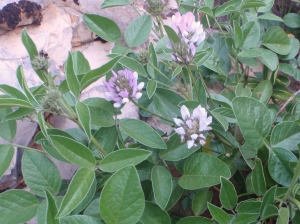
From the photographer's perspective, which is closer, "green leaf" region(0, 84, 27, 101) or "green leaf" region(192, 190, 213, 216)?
"green leaf" region(0, 84, 27, 101)

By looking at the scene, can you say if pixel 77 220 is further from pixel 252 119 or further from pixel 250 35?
pixel 250 35

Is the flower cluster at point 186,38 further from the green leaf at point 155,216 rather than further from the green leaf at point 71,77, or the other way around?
the green leaf at point 155,216

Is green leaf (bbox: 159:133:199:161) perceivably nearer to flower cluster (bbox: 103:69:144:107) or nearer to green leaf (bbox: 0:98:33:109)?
flower cluster (bbox: 103:69:144:107)

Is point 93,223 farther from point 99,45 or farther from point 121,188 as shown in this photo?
point 99,45

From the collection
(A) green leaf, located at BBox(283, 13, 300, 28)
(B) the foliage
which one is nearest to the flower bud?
(B) the foliage

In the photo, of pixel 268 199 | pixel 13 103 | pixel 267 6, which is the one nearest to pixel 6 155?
pixel 13 103

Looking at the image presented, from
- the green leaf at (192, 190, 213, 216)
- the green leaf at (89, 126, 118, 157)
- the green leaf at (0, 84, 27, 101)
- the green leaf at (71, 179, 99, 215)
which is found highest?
the green leaf at (0, 84, 27, 101)

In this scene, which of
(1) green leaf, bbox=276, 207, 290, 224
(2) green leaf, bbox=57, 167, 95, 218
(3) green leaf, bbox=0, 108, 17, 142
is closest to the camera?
(2) green leaf, bbox=57, 167, 95, 218
